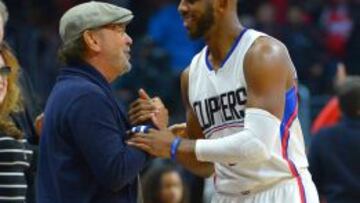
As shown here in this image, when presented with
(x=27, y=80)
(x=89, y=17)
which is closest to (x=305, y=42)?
(x=27, y=80)

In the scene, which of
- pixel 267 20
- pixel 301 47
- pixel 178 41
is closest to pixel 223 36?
pixel 178 41

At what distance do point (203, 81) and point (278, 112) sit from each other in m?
0.51

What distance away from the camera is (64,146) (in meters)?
5.30

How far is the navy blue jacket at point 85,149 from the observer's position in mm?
5207

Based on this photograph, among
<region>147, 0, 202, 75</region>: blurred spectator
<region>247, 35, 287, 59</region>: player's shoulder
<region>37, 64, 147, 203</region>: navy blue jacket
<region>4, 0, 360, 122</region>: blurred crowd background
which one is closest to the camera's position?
<region>37, 64, 147, 203</region>: navy blue jacket

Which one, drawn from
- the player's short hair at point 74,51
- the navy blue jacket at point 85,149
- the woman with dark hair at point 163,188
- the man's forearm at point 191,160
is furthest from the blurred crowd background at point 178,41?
the navy blue jacket at point 85,149

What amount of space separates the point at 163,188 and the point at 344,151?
4.29 ft

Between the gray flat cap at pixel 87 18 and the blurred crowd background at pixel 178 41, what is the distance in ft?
16.3

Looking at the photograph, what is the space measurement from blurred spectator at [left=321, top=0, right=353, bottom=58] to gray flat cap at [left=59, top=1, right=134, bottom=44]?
26.1ft

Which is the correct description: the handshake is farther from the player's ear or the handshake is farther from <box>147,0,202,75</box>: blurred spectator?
<box>147,0,202,75</box>: blurred spectator

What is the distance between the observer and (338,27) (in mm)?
13312

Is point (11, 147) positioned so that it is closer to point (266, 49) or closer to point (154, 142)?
point (154, 142)

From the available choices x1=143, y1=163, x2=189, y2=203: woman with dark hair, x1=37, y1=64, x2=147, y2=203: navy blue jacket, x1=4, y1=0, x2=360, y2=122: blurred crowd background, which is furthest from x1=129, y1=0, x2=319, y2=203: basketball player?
x1=4, y1=0, x2=360, y2=122: blurred crowd background

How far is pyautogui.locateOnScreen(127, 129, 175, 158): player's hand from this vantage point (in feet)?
17.6
